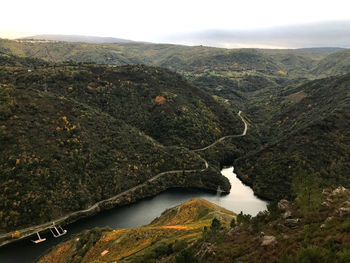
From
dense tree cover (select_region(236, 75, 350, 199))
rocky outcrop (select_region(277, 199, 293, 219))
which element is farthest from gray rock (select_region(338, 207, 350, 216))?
dense tree cover (select_region(236, 75, 350, 199))

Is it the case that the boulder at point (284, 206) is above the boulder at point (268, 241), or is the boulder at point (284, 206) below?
below

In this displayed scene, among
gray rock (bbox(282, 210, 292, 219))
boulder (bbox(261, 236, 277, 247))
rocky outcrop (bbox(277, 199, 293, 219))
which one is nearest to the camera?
boulder (bbox(261, 236, 277, 247))

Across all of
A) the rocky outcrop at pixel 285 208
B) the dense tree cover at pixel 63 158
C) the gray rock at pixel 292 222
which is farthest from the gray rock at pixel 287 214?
the dense tree cover at pixel 63 158

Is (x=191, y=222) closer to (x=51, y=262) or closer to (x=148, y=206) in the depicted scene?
(x=148, y=206)

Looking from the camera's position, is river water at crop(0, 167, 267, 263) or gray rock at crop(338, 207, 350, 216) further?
river water at crop(0, 167, 267, 263)

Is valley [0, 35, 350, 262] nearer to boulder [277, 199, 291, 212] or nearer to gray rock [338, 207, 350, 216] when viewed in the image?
gray rock [338, 207, 350, 216]

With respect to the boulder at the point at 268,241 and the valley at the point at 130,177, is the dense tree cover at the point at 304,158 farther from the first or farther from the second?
the boulder at the point at 268,241

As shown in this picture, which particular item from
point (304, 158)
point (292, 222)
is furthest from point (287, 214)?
point (304, 158)

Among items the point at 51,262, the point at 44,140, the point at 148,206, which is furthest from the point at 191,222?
the point at 44,140
